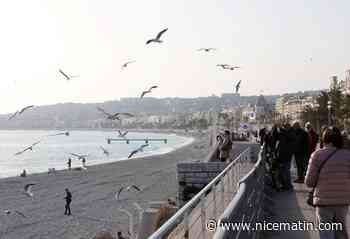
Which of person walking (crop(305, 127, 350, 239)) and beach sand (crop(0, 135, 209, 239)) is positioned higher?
person walking (crop(305, 127, 350, 239))

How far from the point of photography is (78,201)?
103 ft

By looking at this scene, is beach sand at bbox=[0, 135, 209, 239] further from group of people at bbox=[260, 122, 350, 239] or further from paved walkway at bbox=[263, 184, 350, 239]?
group of people at bbox=[260, 122, 350, 239]

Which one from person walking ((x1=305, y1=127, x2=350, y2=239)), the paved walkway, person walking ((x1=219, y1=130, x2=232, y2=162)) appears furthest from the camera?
person walking ((x1=219, y1=130, x2=232, y2=162))

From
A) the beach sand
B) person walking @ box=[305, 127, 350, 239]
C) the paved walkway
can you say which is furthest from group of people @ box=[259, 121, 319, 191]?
the beach sand

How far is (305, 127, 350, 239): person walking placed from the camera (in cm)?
509

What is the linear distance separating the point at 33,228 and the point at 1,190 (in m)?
16.3

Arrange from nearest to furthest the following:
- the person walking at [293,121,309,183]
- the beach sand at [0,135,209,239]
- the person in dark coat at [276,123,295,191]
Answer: the person in dark coat at [276,123,295,191]
the person walking at [293,121,309,183]
the beach sand at [0,135,209,239]

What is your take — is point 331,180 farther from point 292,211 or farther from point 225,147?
point 225,147

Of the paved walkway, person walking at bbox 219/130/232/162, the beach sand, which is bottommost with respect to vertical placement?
the beach sand

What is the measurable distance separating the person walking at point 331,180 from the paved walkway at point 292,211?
5.14 ft

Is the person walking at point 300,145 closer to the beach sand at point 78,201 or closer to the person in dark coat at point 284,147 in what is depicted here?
the person in dark coat at point 284,147

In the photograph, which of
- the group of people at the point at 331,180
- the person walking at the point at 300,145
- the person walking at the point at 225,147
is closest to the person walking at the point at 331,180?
the group of people at the point at 331,180

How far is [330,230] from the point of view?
5223 millimetres

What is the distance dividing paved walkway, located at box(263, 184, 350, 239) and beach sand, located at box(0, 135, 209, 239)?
35.3 feet
